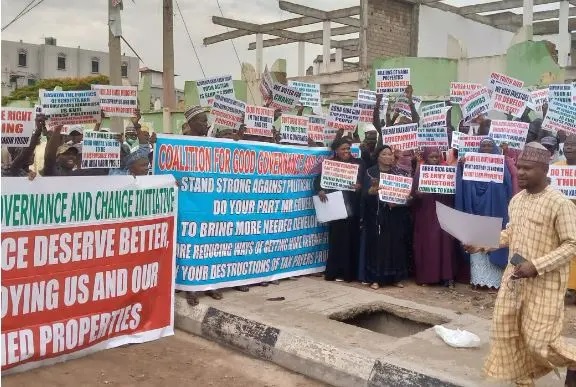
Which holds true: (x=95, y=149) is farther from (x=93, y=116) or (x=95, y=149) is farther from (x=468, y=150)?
(x=468, y=150)

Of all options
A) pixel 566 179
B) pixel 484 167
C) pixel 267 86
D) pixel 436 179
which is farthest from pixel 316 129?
pixel 566 179

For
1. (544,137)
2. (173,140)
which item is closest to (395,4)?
(544,137)

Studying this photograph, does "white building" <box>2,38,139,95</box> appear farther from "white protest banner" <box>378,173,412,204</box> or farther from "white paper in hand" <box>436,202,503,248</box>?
"white paper in hand" <box>436,202,503,248</box>

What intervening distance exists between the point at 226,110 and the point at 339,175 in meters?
1.42

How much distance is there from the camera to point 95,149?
4.98m

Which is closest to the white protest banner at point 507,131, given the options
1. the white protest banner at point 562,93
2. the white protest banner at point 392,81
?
the white protest banner at point 562,93

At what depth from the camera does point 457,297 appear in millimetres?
6512

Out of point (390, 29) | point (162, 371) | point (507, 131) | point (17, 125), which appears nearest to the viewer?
point (162, 371)

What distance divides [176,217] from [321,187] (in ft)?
6.77

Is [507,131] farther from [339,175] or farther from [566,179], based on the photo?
[339,175]

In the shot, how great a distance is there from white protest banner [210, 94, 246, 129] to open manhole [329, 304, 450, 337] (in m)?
2.40

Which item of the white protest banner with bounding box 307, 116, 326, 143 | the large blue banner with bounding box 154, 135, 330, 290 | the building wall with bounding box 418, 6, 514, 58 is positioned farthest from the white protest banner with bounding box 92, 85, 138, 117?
the building wall with bounding box 418, 6, 514, 58

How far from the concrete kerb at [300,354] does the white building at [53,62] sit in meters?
55.0

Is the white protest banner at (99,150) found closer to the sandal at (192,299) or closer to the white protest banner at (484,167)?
the sandal at (192,299)
